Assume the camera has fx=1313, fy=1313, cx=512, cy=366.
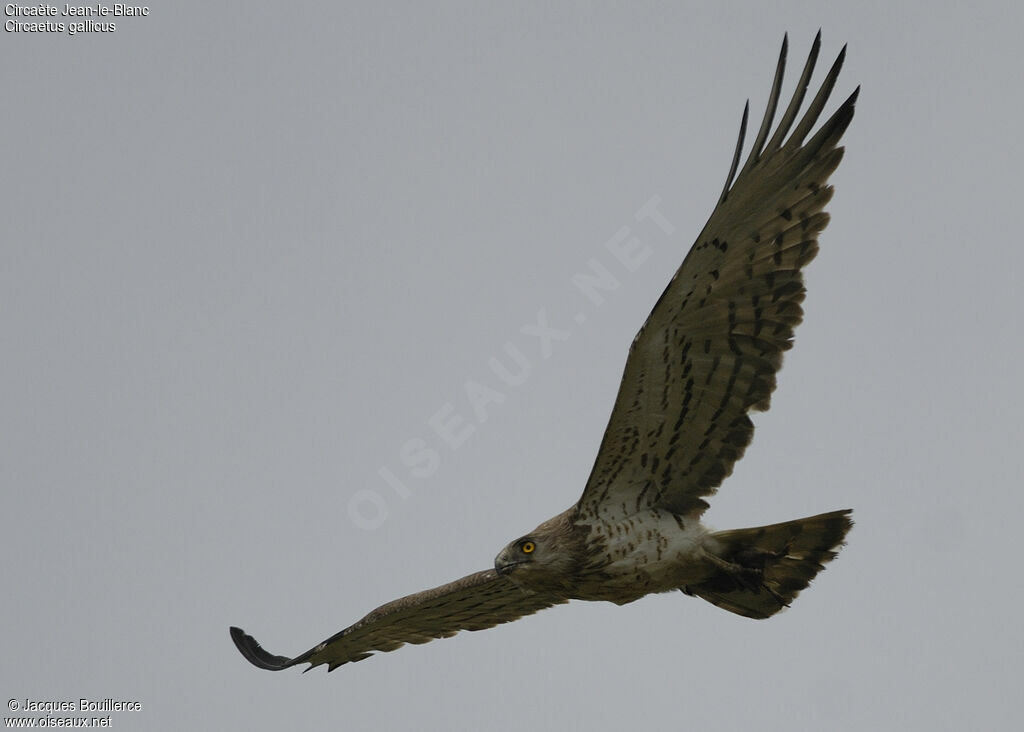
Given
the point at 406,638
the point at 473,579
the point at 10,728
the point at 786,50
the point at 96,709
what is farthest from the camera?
the point at 96,709

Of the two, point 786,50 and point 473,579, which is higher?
point 786,50

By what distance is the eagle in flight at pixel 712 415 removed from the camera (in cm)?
870

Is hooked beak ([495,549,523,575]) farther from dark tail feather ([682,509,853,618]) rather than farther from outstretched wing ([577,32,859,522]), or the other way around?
dark tail feather ([682,509,853,618])

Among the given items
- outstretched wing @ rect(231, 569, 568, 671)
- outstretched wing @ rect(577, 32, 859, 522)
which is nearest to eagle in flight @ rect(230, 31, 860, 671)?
outstretched wing @ rect(577, 32, 859, 522)

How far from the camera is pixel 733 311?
8938 mm

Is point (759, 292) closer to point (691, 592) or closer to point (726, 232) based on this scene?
point (726, 232)

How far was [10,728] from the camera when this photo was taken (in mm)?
13539

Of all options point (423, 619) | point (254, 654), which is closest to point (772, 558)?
point (423, 619)

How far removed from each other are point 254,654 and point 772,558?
15.4ft

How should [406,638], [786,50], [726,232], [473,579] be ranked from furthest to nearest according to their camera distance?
[406,638] → [473,579] → [726,232] → [786,50]

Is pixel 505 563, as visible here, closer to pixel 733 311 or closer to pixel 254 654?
pixel 733 311

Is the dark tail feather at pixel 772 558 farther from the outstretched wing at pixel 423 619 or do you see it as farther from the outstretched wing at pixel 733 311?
the outstretched wing at pixel 423 619

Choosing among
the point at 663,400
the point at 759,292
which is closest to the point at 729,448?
the point at 663,400

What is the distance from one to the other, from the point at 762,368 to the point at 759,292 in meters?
0.54
